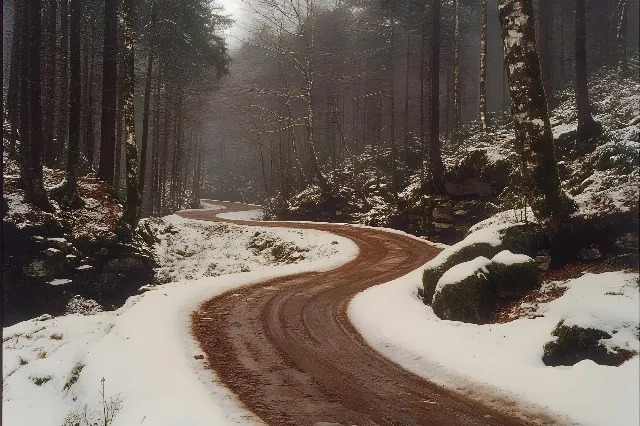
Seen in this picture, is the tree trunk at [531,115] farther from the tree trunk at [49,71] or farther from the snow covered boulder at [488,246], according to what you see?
the tree trunk at [49,71]

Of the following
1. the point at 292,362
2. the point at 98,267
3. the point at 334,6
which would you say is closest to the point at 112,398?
the point at 292,362

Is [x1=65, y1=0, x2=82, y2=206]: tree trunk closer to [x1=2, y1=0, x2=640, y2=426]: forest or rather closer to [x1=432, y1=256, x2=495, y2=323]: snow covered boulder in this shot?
[x1=2, y1=0, x2=640, y2=426]: forest

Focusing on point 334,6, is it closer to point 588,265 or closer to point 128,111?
point 128,111

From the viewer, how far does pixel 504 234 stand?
7953 mm

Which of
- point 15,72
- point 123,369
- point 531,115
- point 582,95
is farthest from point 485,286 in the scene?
point 15,72

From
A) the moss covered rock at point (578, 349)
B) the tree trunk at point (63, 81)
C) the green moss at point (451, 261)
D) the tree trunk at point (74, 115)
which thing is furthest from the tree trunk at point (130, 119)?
the moss covered rock at point (578, 349)

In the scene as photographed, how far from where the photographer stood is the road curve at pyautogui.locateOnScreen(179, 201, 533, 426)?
4.16 meters

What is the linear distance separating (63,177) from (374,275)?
39.1ft

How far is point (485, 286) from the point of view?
22.7 ft

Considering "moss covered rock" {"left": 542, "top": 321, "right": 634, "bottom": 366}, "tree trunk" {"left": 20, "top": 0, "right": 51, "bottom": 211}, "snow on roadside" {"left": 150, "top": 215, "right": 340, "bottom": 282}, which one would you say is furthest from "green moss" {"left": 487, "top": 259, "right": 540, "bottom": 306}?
"tree trunk" {"left": 20, "top": 0, "right": 51, "bottom": 211}

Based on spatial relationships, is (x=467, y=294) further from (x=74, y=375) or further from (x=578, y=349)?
(x=74, y=375)

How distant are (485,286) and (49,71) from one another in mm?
19931

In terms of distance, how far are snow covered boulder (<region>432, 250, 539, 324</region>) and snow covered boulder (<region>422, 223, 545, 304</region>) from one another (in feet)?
1.63

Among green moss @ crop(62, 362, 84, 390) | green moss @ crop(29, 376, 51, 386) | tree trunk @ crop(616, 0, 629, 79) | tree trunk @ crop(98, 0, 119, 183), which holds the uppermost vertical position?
tree trunk @ crop(616, 0, 629, 79)
